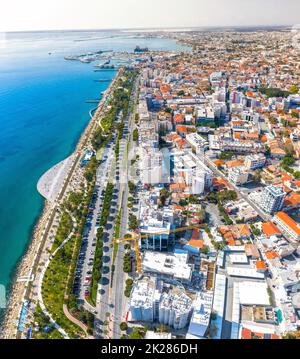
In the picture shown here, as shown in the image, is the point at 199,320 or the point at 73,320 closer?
the point at 199,320

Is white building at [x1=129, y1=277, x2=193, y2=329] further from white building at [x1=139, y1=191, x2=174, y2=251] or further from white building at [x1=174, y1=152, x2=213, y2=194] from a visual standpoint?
white building at [x1=174, y1=152, x2=213, y2=194]

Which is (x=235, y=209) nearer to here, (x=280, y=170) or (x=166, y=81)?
(x=280, y=170)

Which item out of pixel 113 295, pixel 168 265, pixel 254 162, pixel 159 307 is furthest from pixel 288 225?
pixel 113 295

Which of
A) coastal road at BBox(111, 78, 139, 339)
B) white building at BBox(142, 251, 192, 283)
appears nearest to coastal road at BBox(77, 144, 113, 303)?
coastal road at BBox(111, 78, 139, 339)

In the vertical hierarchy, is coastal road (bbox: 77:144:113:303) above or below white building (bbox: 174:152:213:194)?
below

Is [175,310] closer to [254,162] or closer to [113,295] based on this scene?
[113,295]

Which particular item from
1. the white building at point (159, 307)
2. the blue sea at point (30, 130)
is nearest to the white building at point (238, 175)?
the white building at point (159, 307)

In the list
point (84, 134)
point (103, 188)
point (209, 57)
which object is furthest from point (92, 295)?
point (209, 57)
